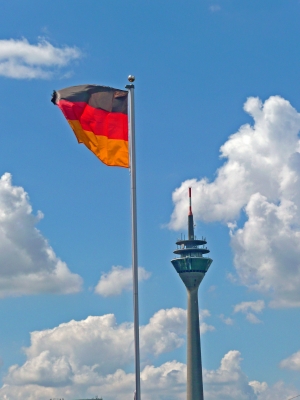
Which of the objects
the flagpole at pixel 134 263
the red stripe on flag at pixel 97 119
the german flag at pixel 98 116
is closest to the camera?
the flagpole at pixel 134 263

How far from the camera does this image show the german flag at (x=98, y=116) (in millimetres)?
46844

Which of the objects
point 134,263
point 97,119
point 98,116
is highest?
point 98,116

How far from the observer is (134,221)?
146 ft

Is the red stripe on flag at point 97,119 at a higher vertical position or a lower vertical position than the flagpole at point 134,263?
higher

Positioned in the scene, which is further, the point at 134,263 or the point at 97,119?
the point at 97,119

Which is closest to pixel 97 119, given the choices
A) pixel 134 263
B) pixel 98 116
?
pixel 98 116

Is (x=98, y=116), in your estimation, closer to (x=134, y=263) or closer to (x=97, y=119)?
(x=97, y=119)

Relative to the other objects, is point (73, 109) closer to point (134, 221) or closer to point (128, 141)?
point (128, 141)

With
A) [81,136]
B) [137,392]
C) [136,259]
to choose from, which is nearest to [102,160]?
[81,136]

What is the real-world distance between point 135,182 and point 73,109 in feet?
19.4

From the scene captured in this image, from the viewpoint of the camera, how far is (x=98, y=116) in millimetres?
47344

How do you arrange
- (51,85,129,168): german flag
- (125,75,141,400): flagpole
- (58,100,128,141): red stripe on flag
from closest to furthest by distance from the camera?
(125,75,141,400): flagpole < (51,85,129,168): german flag < (58,100,128,141): red stripe on flag

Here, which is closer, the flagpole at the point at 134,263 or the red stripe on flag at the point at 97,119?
the flagpole at the point at 134,263

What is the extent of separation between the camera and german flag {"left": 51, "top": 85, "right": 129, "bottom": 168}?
154 feet
